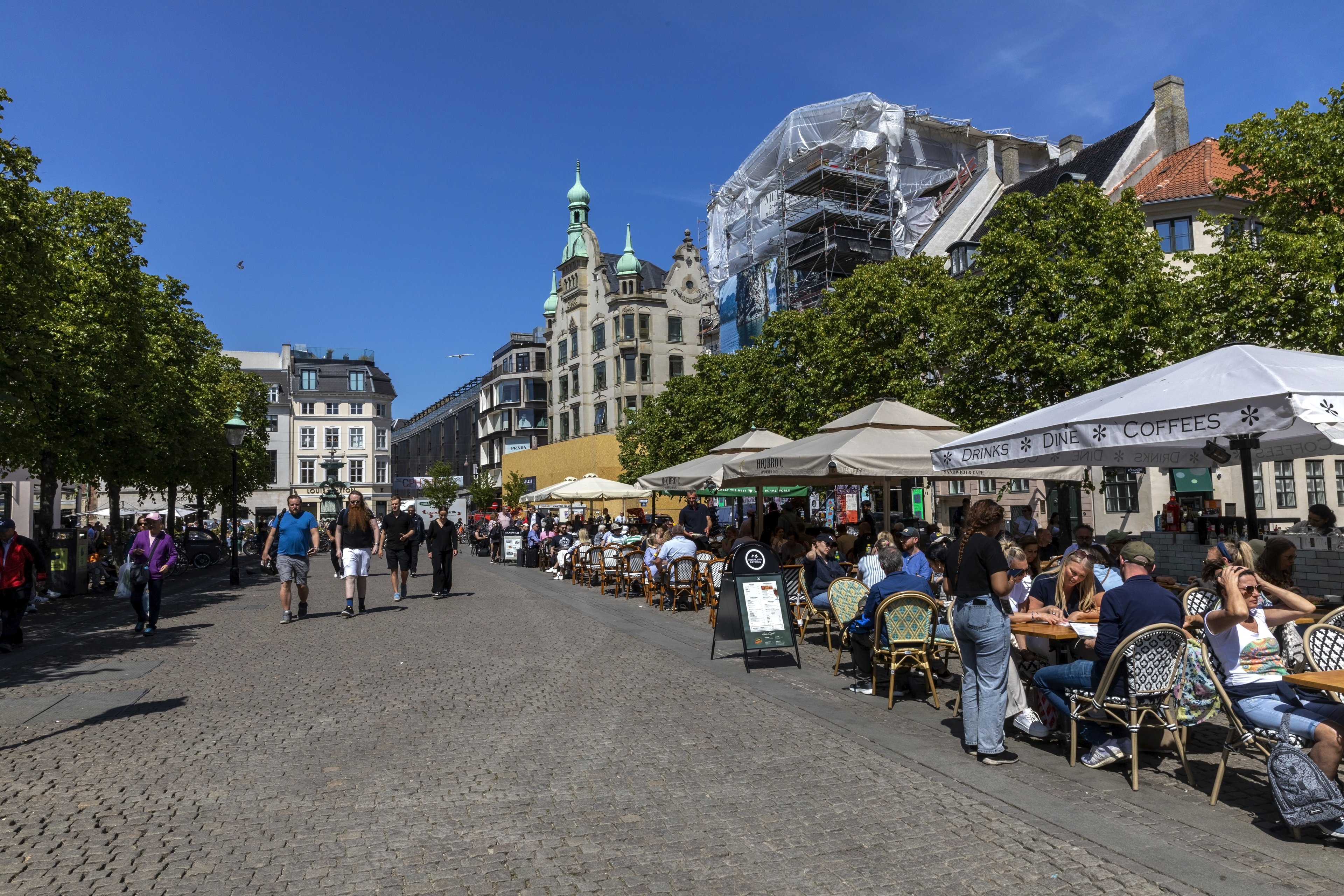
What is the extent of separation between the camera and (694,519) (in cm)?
2177

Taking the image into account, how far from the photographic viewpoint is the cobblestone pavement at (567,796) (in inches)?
169

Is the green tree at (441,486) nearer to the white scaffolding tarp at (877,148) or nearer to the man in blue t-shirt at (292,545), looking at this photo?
the white scaffolding tarp at (877,148)

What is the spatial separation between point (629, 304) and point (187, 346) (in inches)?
1537

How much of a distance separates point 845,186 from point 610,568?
126 ft

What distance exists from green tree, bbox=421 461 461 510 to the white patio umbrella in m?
86.7

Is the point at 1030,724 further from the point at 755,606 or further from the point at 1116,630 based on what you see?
the point at 755,606

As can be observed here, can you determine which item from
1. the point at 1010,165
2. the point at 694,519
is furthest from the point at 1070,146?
the point at 694,519

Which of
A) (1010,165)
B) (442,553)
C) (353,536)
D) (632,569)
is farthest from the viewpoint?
(1010,165)

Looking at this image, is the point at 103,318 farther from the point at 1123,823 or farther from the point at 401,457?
the point at 401,457

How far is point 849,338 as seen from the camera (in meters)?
26.9

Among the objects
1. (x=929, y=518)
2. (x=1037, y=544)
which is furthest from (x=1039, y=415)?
(x=929, y=518)

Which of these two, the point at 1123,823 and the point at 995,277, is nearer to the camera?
the point at 1123,823

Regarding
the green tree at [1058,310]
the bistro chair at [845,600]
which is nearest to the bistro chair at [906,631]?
the bistro chair at [845,600]

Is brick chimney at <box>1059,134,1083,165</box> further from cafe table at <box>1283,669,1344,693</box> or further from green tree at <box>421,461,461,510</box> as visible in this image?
green tree at <box>421,461,461,510</box>
